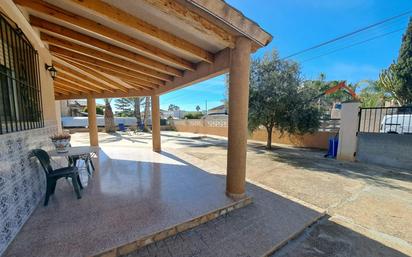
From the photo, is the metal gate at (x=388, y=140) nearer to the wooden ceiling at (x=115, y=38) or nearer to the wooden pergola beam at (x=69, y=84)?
the wooden ceiling at (x=115, y=38)

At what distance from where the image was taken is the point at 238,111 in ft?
9.14

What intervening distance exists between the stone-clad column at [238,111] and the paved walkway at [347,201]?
1.14 m

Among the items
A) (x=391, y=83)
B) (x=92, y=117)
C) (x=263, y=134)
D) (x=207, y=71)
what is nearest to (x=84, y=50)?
(x=207, y=71)

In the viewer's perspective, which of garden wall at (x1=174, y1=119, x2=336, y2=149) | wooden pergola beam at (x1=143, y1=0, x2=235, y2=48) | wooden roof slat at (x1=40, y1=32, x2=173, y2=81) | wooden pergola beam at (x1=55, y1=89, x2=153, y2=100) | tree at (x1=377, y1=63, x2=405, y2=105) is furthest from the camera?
tree at (x1=377, y1=63, x2=405, y2=105)

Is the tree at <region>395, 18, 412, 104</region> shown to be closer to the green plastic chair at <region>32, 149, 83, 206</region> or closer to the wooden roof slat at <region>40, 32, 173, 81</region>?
the wooden roof slat at <region>40, 32, 173, 81</region>

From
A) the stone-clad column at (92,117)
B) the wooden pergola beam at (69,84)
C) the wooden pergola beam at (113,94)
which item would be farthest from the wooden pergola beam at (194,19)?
the stone-clad column at (92,117)

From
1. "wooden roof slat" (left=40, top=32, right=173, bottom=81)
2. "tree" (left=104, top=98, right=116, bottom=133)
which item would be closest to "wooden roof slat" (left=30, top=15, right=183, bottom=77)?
"wooden roof slat" (left=40, top=32, right=173, bottom=81)

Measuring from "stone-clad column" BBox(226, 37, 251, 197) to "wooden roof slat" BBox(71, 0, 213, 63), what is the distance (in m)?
0.74

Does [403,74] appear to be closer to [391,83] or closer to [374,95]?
[391,83]

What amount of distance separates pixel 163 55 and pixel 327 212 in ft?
12.9

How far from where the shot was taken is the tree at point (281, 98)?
725cm

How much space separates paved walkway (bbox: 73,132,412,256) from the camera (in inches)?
83.7

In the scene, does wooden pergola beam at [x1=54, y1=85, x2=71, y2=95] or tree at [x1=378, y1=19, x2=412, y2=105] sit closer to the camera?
wooden pergola beam at [x1=54, y1=85, x2=71, y2=95]

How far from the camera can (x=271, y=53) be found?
308 inches
